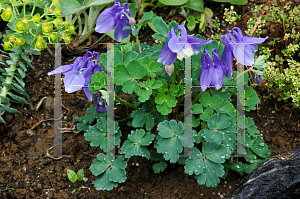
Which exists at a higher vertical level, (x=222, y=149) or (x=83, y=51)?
(x=83, y=51)

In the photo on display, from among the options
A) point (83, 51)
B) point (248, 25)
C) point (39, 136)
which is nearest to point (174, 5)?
point (248, 25)

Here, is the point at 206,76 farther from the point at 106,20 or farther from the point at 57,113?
the point at 57,113

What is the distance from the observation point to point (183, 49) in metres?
1.43

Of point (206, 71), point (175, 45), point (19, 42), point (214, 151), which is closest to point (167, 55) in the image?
point (175, 45)

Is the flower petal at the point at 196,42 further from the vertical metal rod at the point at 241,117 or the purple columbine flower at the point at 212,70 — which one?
the vertical metal rod at the point at 241,117

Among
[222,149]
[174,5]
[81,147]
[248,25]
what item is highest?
[174,5]

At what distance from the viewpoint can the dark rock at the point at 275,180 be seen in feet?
4.85

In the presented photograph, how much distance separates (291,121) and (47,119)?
189cm

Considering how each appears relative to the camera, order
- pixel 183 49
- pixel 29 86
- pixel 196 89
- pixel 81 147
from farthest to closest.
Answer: pixel 29 86 → pixel 81 147 → pixel 196 89 → pixel 183 49

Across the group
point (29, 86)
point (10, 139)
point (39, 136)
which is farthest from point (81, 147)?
point (29, 86)

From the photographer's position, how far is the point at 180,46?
1.41 m

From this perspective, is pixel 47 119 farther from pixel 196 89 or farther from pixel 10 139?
pixel 196 89

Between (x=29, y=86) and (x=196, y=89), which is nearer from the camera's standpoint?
(x=196, y=89)

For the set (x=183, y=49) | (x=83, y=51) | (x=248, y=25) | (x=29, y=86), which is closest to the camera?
(x=183, y=49)
